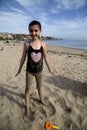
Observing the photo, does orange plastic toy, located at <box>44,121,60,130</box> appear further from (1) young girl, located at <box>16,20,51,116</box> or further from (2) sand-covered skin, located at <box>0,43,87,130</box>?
(1) young girl, located at <box>16,20,51,116</box>

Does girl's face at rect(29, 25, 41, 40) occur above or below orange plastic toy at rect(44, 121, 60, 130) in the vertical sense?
above

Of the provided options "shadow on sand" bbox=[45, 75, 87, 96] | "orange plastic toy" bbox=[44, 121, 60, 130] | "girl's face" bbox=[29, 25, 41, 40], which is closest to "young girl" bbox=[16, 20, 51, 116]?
"girl's face" bbox=[29, 25, 41, 40]

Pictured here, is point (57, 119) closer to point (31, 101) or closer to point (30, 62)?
point (31, 101)

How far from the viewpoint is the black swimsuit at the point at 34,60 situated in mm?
3223

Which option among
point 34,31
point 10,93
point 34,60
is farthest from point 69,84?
point 34,31

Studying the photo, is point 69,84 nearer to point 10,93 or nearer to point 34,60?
point 10,93

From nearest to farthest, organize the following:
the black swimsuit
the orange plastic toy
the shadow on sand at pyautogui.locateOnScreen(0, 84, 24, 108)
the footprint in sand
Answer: the orange plastic toy < the black swimsuit < the footprint in sand < the shadow on sand at pyautogui.locateOnScreen(0, 84, 24, 108)

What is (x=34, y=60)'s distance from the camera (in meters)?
3.29

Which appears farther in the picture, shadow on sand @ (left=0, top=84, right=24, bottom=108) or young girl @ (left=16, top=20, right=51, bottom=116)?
shadow on sand @ (left=0, top=84, right=24, bottom=108)

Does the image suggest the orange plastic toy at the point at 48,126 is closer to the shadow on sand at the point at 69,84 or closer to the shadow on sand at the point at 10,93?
the shadow on sand at the point at 10,93

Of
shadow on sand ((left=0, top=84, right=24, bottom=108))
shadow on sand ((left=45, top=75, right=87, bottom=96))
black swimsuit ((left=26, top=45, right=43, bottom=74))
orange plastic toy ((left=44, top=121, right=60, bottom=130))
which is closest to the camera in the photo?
orange plastic toy ((left=44, top=121, right=60, bottom=130))

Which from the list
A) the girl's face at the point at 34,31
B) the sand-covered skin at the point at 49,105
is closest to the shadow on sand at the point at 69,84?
the sand-covered skin at the point at 49,105

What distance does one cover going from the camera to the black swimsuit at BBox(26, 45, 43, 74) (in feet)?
10.6

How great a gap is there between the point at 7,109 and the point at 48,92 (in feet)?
4.61
